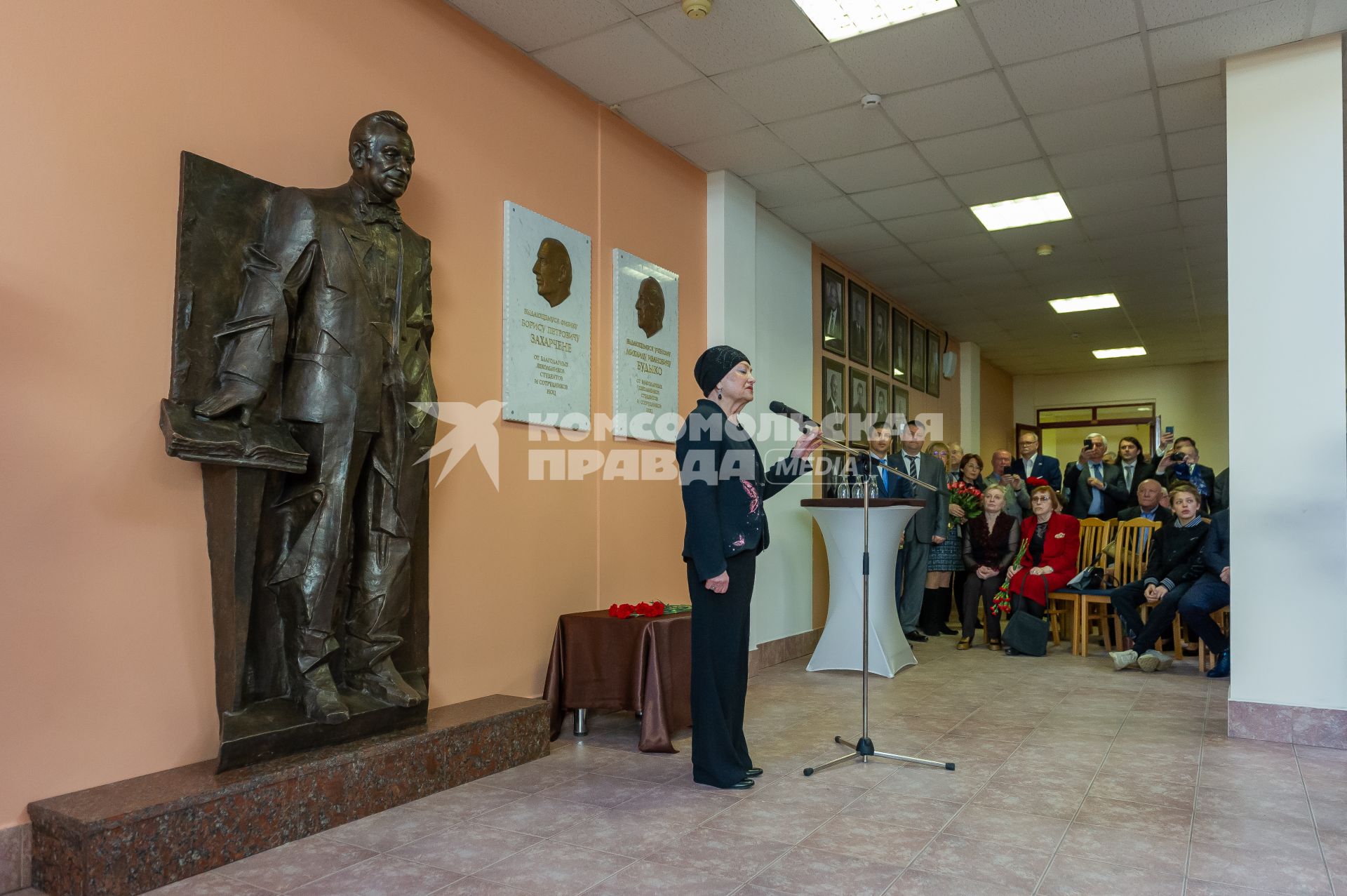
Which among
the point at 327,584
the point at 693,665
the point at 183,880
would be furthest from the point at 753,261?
the point at 183,880

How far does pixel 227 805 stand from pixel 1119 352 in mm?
12042

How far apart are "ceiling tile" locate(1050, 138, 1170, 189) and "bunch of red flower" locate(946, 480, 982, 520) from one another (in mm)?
2495

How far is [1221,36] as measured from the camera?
4199 mm

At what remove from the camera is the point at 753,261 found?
6270 mm

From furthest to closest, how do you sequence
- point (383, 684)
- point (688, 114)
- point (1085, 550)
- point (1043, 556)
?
1. point (1085, 550)
2. point (1043, 556)
3. point (688, 114)
4. point (383, 684)

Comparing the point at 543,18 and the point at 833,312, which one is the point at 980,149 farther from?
the point at 543,18

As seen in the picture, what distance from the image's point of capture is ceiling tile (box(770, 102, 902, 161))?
5.08 meters

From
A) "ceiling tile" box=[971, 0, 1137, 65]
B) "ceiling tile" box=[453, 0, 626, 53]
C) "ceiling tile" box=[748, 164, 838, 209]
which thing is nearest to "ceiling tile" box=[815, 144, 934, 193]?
"ceiling tile" box=[748, 164, 838, 209]

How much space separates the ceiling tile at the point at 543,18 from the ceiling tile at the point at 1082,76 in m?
1.99

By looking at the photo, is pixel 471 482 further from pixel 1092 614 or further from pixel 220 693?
pixel 1092 614

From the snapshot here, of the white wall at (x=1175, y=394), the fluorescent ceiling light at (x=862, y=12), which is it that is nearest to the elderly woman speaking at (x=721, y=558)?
the fluorescent ceiling light at (x=862, y=12)

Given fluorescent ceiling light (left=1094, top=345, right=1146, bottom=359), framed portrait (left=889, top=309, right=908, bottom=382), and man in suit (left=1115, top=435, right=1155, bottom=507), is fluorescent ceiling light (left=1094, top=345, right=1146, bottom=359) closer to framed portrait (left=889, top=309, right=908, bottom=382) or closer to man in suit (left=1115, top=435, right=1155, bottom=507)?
framed portrait (left=889, top=309, right=908, bottom=382)

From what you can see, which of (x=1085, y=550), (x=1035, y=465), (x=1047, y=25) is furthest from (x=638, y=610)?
(x=1035, y=465)

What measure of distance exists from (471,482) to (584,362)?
986mm
